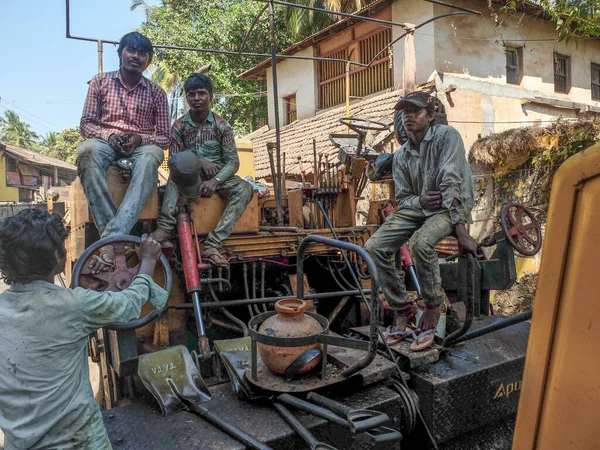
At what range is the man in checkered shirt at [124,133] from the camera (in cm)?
314

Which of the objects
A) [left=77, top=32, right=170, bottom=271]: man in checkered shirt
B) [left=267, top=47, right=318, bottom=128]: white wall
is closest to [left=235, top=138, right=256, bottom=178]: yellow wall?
[left=267, top=47, right=318, bottom=128]: white wall

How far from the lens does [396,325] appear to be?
3.09 metres

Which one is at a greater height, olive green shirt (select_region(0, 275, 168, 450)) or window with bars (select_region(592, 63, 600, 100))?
window with bars (select_region(592, 63, 600, 100))

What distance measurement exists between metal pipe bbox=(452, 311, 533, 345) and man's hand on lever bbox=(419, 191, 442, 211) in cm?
83

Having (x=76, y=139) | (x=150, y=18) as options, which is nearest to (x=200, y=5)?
(x=150, y=18)

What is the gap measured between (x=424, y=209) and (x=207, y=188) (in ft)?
5.70

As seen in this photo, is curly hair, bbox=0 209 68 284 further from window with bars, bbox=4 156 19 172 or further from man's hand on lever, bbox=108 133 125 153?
window with bars, bbox=4 156 19 172

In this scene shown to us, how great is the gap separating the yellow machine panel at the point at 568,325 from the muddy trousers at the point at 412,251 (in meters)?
1.79

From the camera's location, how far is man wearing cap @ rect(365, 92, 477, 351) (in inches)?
111

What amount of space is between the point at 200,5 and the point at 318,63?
9763 mm

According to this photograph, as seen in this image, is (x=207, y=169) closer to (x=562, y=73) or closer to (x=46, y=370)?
(x=46, y=370)

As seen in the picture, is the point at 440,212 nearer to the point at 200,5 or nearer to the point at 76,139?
the point at 200,5

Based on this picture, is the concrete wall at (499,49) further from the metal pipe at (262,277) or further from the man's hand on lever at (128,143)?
the man's hand on lever at (128,143)

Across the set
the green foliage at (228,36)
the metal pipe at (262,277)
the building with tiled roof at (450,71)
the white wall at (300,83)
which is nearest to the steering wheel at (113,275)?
the metal pipe at (262,277)
